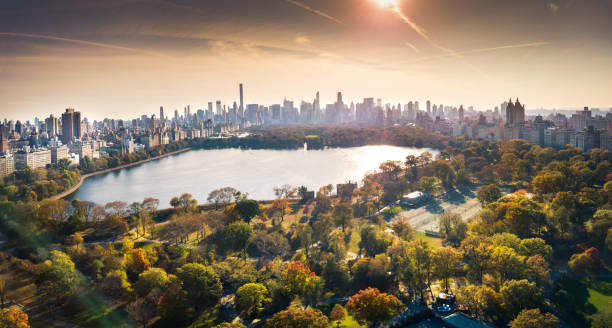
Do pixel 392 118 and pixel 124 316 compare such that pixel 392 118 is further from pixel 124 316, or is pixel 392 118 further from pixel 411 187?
pixel 124 316

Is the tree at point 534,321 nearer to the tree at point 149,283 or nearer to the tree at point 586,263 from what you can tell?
the tree at point 586,263

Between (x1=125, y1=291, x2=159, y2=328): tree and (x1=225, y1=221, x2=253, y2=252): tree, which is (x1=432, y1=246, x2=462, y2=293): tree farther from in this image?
(x1=125, y1=291, x2=159, y2=328): tree

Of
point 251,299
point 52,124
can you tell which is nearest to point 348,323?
point 251,299

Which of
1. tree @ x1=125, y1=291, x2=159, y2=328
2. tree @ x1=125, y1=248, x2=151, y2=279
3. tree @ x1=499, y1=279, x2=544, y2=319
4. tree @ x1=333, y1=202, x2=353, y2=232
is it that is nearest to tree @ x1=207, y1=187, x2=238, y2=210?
tree @ x1=333, y1=202, x2=353, y2=232

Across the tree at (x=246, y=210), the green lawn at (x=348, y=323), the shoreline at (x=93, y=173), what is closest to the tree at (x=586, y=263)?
the green lawn at (x=348, y=323)

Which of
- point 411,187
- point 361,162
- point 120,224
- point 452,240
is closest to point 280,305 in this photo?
point 452,240

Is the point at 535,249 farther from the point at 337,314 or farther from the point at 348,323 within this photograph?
the point at 337,314
